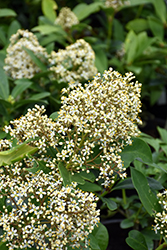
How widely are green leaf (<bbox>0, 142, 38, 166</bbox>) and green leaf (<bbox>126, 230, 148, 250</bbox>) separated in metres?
0.49

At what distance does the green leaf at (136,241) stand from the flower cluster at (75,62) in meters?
0.79

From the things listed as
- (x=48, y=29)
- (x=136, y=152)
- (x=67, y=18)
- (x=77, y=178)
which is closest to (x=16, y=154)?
(x=77, y=178)

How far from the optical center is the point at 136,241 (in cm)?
100

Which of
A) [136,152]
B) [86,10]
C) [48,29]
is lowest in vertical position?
[136,152]

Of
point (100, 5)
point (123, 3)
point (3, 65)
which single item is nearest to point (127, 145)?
point (3, 65)

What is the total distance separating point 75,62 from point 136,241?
0.88 metres

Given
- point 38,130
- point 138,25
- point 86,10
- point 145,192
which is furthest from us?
point 138,25

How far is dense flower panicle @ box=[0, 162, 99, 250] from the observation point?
2.46ft

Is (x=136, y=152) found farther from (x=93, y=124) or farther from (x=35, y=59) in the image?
(x=35, y=59)

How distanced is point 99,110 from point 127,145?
207mm

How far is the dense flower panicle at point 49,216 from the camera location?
749 millimetres

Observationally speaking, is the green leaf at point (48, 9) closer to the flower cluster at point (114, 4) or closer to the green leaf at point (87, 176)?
the flower cluster at point (114, 4)

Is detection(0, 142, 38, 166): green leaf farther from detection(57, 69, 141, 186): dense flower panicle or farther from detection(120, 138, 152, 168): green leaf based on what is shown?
detection(120, 138, 152, 168): green leaf

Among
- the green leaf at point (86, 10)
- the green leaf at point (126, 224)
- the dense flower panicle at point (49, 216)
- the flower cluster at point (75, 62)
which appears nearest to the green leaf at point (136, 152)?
the dense flower panicle at point (49, 216)
